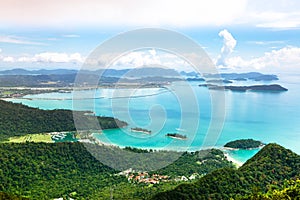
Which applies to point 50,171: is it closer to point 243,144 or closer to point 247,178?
point 247,178


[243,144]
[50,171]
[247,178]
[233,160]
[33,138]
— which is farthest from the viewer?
[33,138]

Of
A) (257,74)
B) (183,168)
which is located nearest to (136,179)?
(183,168)

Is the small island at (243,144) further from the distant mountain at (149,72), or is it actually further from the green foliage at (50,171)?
the distant mountain at (149,72)

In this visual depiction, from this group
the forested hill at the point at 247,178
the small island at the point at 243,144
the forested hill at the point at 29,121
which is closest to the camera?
the forested hill at the point at 247,178

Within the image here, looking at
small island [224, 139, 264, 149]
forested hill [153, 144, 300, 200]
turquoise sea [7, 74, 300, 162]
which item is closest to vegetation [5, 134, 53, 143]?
turquoise sea [7, 74, 300, 162]

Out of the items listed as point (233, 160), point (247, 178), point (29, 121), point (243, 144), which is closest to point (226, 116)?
point (243, 144)

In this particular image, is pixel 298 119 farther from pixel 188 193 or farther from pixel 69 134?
pixel 188 193

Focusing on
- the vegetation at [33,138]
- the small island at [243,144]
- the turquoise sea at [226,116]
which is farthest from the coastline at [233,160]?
the vegetation at [33,138]
